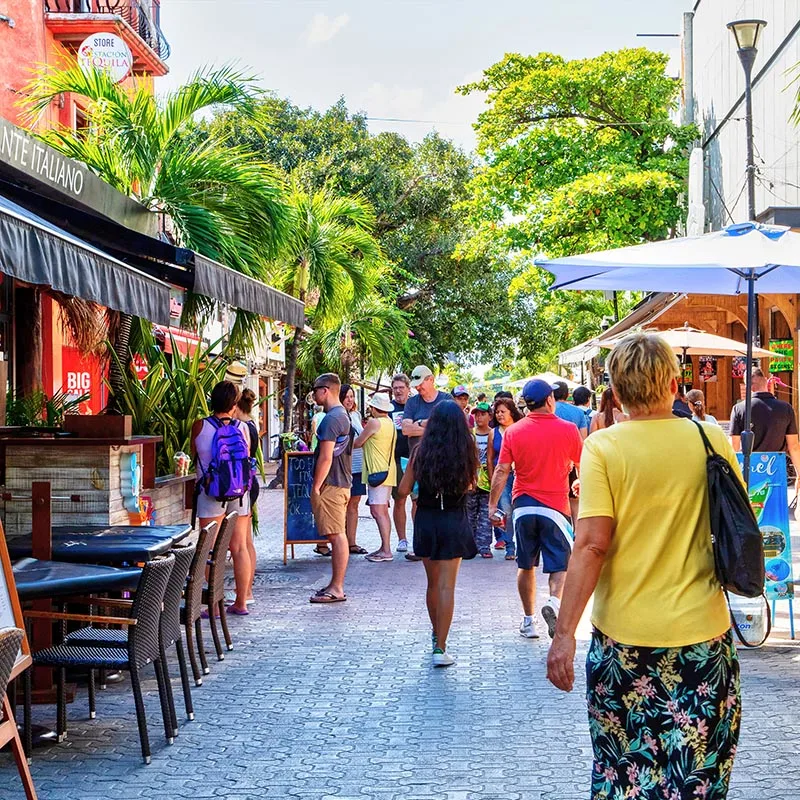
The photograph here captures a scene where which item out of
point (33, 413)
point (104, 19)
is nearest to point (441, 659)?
point (33, 413)

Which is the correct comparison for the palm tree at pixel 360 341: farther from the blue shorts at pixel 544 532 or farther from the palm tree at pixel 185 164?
the blue shorts at pixel 544 532

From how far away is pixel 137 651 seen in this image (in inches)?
223

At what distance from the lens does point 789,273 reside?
836 centimetres

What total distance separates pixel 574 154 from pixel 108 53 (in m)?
12.7

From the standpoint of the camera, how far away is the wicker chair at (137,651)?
5617 mm

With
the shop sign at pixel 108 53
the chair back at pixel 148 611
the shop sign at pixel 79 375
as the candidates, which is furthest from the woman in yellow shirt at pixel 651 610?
the shop sign at pixel 108 53

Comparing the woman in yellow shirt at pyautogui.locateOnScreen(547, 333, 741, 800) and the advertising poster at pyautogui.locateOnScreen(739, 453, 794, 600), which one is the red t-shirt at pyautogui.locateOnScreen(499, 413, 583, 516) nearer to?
the advertising poster at pyautogui.locateOnScreen(739, 453, 794, 600)

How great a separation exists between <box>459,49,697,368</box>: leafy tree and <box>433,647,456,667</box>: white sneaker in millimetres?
19445

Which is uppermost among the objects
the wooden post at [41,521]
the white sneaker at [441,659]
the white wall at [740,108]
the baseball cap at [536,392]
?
the white wall at [740,108]

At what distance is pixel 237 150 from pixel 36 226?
339 inches

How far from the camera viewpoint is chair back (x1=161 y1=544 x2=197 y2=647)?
623cm

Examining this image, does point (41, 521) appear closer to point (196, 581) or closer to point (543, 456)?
point (196, 581)

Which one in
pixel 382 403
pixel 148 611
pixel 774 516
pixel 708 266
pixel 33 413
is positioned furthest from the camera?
pixel 382 403

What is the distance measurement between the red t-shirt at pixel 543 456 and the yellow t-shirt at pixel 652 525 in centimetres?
415
